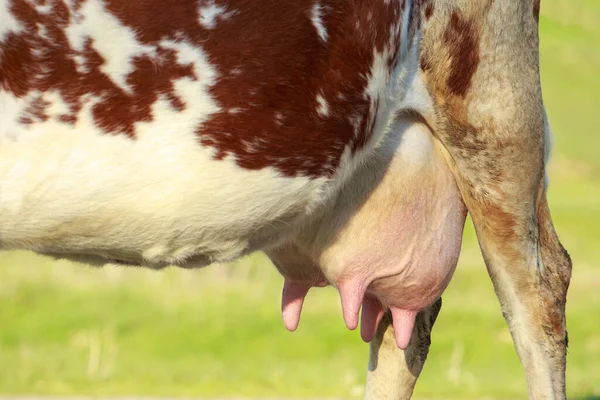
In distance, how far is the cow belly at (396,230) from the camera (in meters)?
4.61

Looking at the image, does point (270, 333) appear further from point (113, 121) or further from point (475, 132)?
point (113, 121)

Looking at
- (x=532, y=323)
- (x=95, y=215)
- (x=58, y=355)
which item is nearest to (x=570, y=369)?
(x=58, y=355)

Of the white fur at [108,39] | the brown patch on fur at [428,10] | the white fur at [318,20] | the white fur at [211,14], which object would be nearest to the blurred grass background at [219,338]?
the brown patch on fur at [428,10]

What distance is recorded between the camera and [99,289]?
46.3ft

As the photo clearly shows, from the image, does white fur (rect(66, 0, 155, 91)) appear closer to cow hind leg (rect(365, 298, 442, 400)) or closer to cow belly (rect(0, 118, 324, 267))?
cow belly (rect(0, 118, 324, 267))

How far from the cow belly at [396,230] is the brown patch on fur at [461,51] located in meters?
0.22

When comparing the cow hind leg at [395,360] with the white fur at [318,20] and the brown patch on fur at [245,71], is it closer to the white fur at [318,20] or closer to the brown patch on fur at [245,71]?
the brown patch on fur at [245,71]

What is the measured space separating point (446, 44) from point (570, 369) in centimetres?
587

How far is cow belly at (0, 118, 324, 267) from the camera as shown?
348 centimetres

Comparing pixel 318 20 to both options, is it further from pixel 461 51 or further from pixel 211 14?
pixel 461 51

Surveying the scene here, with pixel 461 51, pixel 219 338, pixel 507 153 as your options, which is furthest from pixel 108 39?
pixel 219 338

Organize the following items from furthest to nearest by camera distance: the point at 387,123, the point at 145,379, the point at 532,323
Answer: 1. the point at 145,379
2. the point at 532,323
3. the point at 387,123

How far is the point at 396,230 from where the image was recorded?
4.77 m

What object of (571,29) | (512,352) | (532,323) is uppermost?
(532,323)
